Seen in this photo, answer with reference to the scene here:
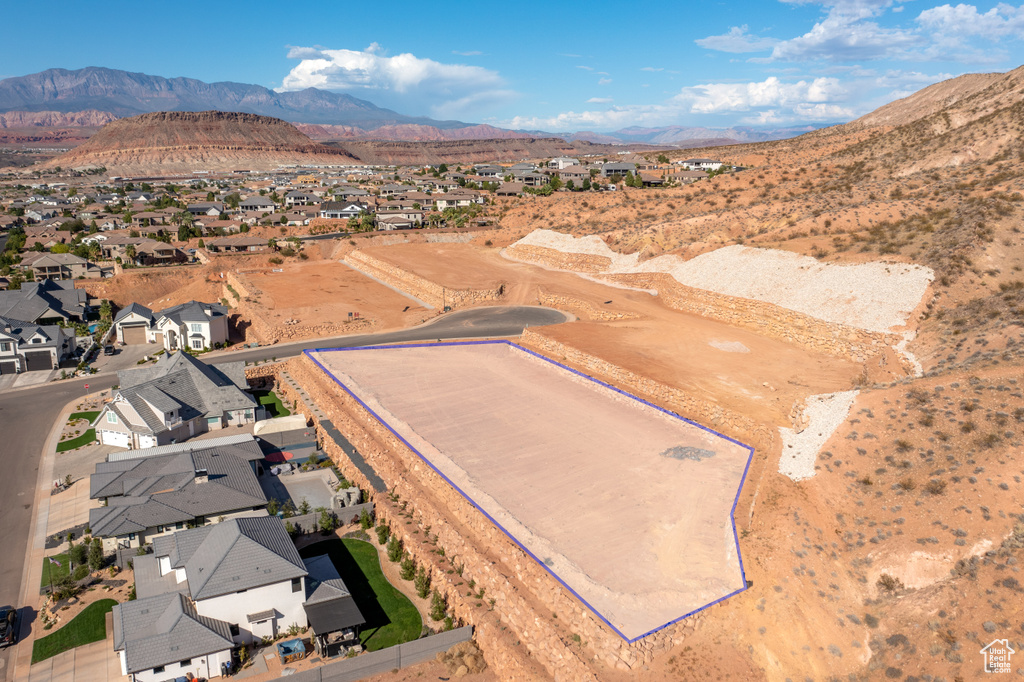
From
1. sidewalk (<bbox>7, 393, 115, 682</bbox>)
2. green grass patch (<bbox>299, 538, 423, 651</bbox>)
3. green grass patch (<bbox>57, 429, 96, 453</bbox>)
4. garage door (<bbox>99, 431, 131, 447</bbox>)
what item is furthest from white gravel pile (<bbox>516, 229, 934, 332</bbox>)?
green grass patch (<bbox>57, 429, 96, 453</bbox>)

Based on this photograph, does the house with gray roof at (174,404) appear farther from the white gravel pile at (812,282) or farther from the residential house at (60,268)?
the residential house at (60,268)

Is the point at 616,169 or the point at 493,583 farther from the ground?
the point at 616,169

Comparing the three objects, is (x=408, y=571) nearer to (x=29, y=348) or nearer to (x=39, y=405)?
(x=39, y=405)

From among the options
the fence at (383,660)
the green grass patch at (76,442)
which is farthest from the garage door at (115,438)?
the fence at (383,660)

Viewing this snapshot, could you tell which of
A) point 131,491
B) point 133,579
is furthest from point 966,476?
point 131,491

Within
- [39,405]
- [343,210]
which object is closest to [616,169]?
[343,210]

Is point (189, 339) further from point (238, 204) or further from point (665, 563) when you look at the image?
point (238, 204)

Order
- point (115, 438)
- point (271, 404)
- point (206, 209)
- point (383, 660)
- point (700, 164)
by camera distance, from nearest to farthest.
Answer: point (383, 660) < point (115, 438) < point (271, 404) < point (206, 209) < point (700, 164)
